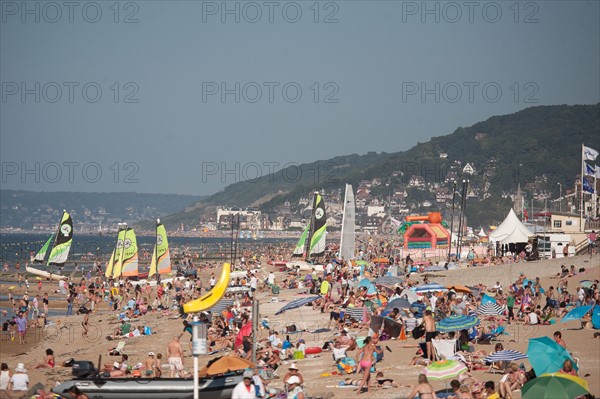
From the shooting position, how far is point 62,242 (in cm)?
5009

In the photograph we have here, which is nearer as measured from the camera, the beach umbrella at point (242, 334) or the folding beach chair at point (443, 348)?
the folding beach chair at point (443, 348)

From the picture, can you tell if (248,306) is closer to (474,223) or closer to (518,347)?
(518,347)

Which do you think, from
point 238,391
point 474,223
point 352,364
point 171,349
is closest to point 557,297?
point 352,364

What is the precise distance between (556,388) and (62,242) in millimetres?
42217

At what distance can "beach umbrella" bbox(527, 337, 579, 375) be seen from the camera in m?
12.9

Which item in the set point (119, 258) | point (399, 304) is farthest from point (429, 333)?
point (119, 258)

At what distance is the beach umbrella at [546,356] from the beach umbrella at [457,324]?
15.1 feet

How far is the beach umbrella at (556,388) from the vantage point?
11391 millimetres

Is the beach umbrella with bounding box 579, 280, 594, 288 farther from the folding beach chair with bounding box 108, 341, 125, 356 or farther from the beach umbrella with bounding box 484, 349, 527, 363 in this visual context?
the folding beach chair with bounding box 108, 341, 125, 356

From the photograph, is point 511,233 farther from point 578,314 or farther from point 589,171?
point 578,314

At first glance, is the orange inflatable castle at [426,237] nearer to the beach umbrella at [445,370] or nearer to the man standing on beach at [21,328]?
the man standing on beach at [21,328]

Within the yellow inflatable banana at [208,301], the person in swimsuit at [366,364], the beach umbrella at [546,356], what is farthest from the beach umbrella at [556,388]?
the yellow inflatable banana at [208,301]

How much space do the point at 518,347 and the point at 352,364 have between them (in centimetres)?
397

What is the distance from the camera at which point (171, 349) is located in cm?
1742
